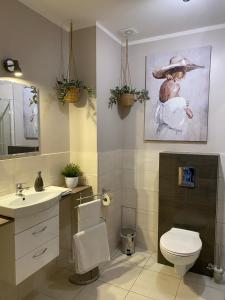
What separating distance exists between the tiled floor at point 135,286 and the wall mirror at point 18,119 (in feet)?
4.30

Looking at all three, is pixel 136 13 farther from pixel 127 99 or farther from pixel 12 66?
pixel 12 66

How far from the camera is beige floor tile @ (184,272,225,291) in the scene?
218 cm

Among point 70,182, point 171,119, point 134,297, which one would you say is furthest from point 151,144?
point 134,297

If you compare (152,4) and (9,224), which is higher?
(152,4)

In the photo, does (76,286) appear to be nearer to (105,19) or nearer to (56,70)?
(56,70)

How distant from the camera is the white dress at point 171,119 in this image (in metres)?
2.50

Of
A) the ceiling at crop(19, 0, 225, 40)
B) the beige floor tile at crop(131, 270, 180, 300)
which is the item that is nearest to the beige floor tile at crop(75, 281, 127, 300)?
the beige floor tile at crop(131, 270, 180, 300)

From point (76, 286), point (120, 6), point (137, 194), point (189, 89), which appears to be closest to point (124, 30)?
point (120, 6)

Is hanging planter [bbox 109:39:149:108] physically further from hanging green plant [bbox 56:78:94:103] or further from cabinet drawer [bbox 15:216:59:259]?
cabinet drawer [bbox 15:216:59:259]

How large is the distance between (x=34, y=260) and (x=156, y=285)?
3.98 ft

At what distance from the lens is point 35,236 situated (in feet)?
5.56

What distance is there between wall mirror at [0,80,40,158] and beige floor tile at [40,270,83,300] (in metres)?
1.28

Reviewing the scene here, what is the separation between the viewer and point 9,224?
1.51 meters

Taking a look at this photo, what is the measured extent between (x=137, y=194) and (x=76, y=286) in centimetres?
120
